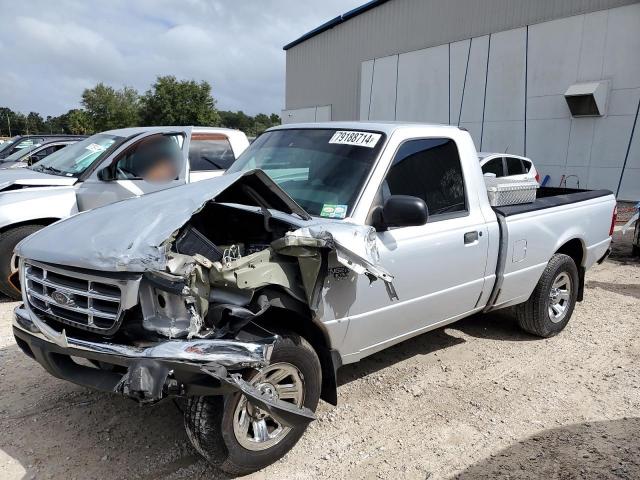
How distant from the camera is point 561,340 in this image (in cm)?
505

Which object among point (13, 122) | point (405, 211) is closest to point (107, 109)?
point (13, 122)

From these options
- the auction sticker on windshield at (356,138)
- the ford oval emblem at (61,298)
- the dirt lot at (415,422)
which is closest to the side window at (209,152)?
the dirt lot at (415,422)

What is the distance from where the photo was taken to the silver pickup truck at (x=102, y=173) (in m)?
5.52

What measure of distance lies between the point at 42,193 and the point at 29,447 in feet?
11.1

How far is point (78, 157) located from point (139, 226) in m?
4.65

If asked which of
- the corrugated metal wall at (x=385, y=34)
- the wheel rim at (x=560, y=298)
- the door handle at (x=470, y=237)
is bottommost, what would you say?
the wheel rim at (x=560, y=298)

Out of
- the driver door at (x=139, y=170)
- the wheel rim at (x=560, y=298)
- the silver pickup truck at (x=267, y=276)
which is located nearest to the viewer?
the silver pickup truck at (x=267, y=276)

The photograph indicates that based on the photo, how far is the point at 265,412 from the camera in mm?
2768

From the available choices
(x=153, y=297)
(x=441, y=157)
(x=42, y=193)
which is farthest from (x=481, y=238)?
(x=42, y=193)

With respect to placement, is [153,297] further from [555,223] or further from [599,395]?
[555,223]

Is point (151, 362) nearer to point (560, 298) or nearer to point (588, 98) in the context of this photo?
point (560, 298)

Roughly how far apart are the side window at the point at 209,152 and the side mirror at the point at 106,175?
0.99 meters

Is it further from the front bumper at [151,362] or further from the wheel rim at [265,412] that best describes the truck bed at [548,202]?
the front bumper at [151,362]

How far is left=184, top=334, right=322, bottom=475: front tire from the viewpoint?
2674 millimetres
